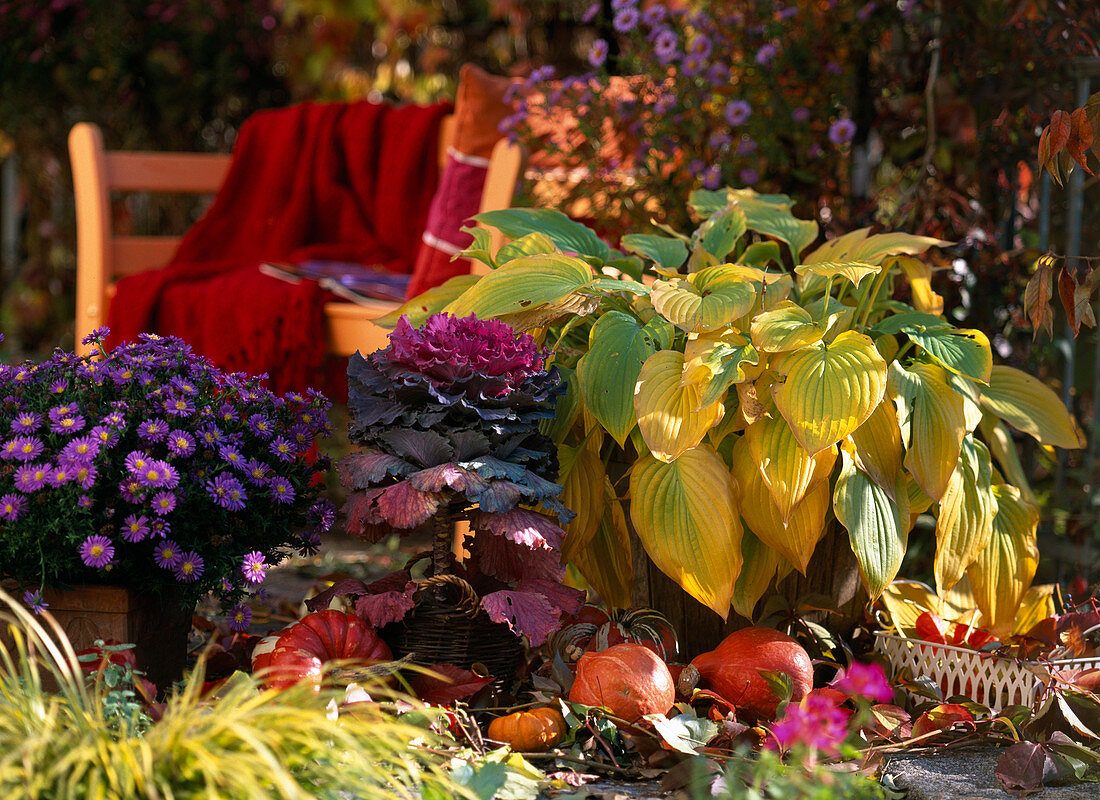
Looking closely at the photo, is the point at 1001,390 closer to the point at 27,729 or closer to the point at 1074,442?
the point at 1074,442

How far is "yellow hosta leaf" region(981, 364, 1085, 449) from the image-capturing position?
1426mm

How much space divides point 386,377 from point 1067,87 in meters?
1.44

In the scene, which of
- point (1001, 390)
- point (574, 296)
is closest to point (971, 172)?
point (1001, 390)

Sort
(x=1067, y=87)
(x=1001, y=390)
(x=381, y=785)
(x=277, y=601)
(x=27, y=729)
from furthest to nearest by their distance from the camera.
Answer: (x=1067, y=87)
(x=277, y=601)
(x=1001, y=390)
(x=381, y=785)
(x=27, y=729)

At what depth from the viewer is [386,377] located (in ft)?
4.07

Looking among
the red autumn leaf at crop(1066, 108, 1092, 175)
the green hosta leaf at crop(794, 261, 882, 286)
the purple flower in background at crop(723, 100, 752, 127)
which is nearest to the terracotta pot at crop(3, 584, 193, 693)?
the green hosta leaf at crop(794, 261, 882, 286)

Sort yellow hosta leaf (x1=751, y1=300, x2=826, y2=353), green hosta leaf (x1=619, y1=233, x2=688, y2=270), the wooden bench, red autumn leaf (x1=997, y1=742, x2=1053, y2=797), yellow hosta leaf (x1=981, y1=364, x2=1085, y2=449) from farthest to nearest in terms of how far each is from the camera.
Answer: the wooden bench
green hosta leaf (x1=619, y1=233, x2=688, y2=270)
yellow hosta leaf (x1=981, y1=364, x2=1085, y2=449)
yellow hosta leaf (x1=751, y1=300, x2=826, y2=353)
red autumn leaf (x1=997, y1=742, x2=1053, y2=797)

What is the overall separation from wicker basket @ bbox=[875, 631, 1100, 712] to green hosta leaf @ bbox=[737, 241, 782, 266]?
0.57 meters

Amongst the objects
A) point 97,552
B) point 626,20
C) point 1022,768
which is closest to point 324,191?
point 626,20

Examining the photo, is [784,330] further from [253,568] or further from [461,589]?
[253,568]

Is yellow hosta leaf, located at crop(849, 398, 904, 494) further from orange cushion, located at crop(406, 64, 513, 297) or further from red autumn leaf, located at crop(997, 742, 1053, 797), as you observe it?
orange cushion, located at crop(406, 64, 513, 297)

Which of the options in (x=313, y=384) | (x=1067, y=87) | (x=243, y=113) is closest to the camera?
(x=1067, y=87)

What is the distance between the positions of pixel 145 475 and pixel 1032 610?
116 cm

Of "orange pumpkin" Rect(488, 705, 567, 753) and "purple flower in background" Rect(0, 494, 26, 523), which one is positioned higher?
"purple flower in background" Rect(0, 494, 26, 523)
